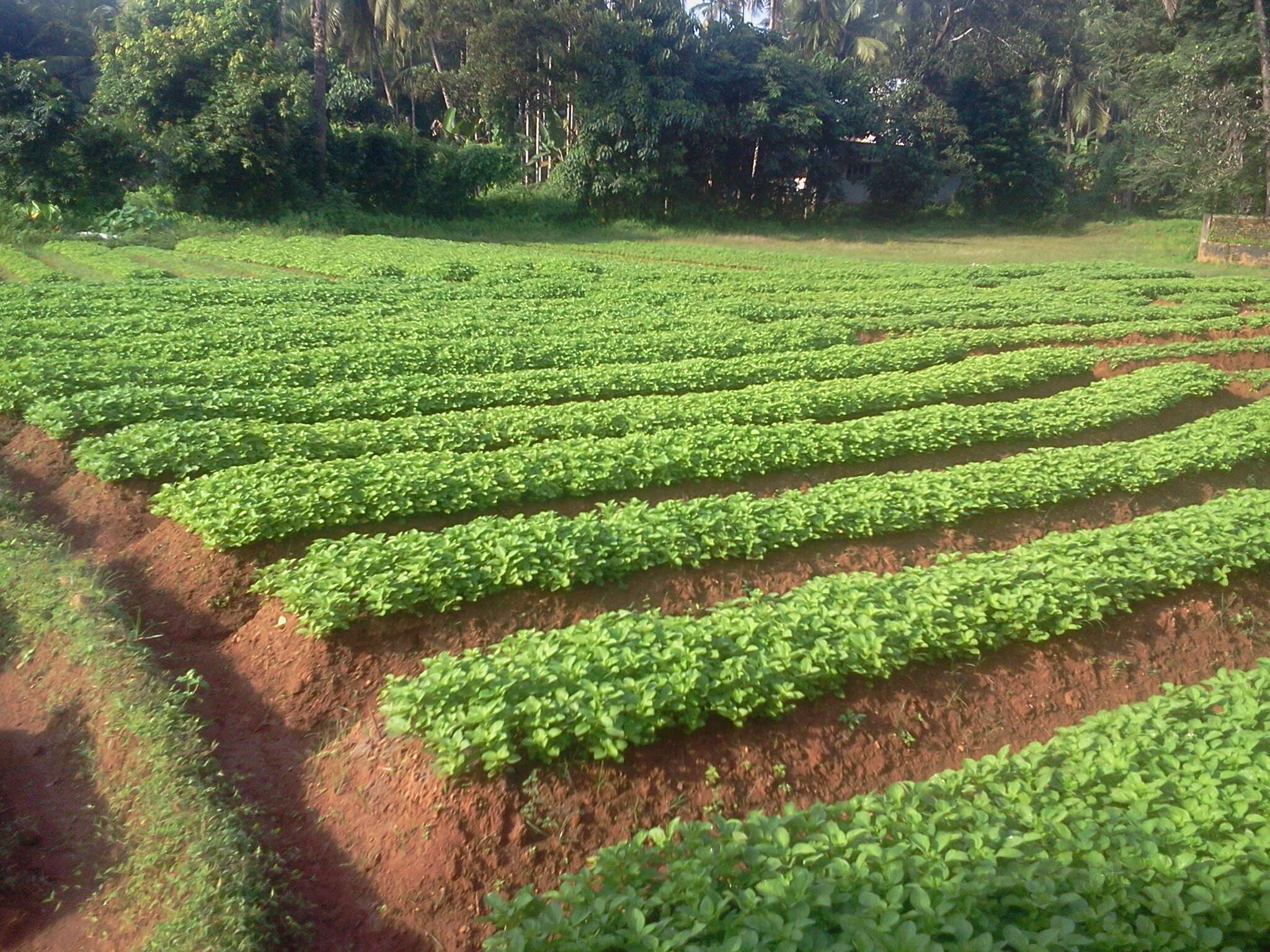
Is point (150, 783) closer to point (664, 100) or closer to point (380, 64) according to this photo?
point (664, 100)

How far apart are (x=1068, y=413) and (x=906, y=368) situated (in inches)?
129

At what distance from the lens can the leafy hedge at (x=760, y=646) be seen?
534 cm

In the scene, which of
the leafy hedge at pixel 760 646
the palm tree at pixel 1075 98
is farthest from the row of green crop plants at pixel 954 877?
the palm tree at pixel 1075 98

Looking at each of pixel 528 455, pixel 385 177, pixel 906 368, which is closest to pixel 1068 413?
pixel 906 368

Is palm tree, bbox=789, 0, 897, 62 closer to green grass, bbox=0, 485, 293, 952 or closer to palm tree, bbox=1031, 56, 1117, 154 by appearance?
palm tree, bbox=1031, 56, 1117, 154

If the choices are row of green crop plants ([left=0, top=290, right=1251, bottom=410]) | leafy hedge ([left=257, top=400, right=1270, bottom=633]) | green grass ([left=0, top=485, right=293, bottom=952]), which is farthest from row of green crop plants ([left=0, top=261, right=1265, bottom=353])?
leafy hedge ([left=257, top=400, right=1270, bottom=633])

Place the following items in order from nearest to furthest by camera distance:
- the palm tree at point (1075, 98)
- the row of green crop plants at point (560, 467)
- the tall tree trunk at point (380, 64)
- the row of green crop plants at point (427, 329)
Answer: the row of green crop plants at point (560, 467) → the row of green crop plants at point (427, 329) → the tall tree trunk at point (380, 64) → the palm tree at point (1075, 98)

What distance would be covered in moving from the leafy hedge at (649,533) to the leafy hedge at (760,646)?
76 centimetres

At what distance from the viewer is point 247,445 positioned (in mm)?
9578

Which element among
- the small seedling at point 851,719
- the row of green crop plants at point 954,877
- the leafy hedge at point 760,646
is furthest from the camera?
the small seedling at point 851,719

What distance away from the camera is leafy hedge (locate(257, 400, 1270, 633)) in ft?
22.4

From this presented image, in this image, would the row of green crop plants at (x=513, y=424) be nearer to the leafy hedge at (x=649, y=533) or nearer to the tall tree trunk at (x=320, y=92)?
the leafy hedge at (x=649, y=533)

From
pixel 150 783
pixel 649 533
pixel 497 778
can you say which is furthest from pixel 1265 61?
pixel 150 783

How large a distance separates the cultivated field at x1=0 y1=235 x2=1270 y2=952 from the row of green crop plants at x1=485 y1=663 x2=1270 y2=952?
2 cm
